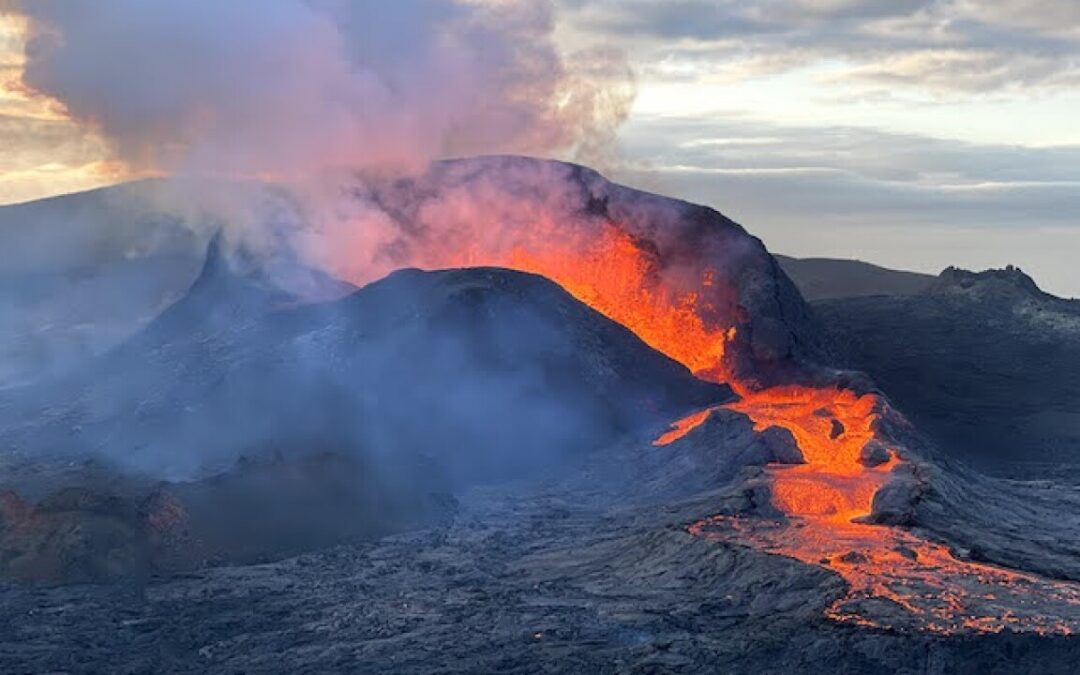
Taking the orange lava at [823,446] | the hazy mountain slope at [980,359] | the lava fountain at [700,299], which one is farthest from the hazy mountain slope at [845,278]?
the orange lava at [823,446]

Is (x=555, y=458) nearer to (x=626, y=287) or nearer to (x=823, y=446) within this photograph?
(x=823, y=446)

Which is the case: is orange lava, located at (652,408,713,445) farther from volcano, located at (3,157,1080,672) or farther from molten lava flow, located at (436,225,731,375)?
molten lava flow, located at (436,225,731,375)

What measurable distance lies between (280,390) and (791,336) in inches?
659

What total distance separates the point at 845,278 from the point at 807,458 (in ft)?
240

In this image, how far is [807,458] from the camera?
3188 cm

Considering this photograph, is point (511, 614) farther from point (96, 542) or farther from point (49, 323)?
point (49, 323)

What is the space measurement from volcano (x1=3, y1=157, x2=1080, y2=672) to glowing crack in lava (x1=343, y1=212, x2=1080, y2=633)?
10 centimetres

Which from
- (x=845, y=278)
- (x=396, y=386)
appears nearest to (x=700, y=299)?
(x=396, y=386)

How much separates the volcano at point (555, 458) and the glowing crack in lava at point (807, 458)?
0.10 m

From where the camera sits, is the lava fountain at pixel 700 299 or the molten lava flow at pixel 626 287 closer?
the lava fountain at pixel 700 299

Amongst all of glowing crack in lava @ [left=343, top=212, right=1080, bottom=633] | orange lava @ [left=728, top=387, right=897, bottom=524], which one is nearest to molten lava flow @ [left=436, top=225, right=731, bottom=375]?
glowing crack in lava @ [left=343, top=212, right=1080, bottom=633]

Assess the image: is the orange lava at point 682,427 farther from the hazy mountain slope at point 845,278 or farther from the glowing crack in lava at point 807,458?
the hazy mountain slope at point 845,278

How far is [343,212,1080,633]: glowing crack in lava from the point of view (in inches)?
786

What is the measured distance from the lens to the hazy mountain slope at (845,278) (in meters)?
95.5
